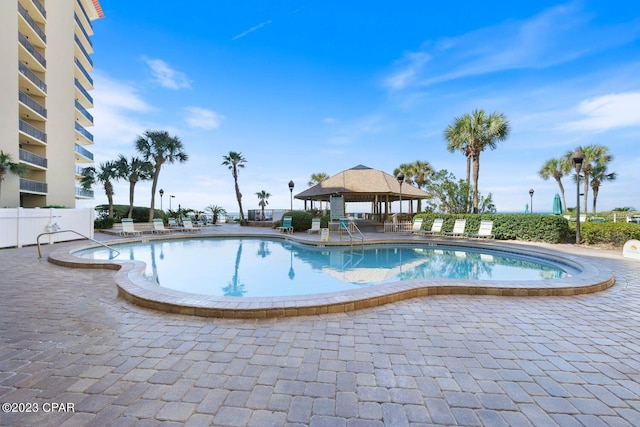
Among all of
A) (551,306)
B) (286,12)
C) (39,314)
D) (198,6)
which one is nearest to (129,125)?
(198,6)

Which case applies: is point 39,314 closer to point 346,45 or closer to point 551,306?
point 551,306

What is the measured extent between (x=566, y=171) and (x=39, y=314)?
129ft

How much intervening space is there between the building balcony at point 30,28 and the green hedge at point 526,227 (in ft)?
98.3

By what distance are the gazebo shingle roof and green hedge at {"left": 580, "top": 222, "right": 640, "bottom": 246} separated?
9205mm

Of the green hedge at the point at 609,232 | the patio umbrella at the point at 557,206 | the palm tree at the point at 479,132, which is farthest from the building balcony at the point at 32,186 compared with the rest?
the patio umbrella at the point at 557,206

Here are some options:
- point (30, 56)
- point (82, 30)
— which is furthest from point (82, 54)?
point (30, 56)

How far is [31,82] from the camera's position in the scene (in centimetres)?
1805

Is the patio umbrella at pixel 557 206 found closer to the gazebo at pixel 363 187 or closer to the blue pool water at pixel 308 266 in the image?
the gazebo at pixel 363 187

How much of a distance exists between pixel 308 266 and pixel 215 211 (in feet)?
63.3

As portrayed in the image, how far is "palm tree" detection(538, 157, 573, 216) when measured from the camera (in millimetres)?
28500

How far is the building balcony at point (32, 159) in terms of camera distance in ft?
56.2

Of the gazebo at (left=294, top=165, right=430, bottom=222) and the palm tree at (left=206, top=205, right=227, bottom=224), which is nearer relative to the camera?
the gazebo at (left=294, top=165, right=430, bottom=222)

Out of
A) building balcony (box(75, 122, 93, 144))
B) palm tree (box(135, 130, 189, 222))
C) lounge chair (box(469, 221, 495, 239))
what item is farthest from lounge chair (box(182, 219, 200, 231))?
building balcony (box(75, 122, 93, 144))

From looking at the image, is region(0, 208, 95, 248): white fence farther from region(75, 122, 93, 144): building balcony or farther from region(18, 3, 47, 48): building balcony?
region(75, 122, 93, 144): building balcony
